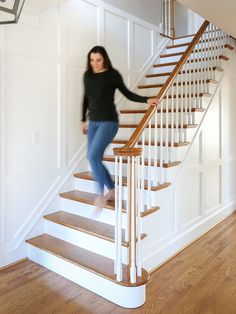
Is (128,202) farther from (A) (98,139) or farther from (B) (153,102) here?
(B) (153,102)

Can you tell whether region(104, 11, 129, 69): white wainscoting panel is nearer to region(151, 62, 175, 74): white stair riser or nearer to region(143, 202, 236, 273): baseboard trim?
region(151, 62, 175, 74): white stair riser

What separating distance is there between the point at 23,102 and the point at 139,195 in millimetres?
1518

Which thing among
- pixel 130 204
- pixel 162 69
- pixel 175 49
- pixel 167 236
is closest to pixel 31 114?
pixel 130 204

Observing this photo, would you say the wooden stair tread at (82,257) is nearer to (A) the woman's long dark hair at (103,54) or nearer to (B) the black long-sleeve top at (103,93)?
(B) the black long-sleeve top at (103,93)

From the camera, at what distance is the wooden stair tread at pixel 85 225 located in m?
2.64

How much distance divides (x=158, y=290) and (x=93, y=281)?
551 millimetres

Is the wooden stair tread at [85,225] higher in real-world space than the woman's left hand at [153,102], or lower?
lower

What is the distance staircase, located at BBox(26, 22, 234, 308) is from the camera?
2.28m

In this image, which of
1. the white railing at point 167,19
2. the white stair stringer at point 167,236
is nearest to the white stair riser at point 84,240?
the white stair stringer at point 167,236

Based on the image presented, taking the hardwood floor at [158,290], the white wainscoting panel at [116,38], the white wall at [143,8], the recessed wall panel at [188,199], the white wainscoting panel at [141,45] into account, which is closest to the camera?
the hardwood floor at [158,290]

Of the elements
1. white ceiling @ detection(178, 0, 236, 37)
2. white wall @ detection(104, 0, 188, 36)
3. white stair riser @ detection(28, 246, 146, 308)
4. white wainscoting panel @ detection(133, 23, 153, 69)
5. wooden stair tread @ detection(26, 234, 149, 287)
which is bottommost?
white stair riser @ detection(28, 246, 146, 308)

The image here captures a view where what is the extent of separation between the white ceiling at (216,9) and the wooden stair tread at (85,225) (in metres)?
2.11

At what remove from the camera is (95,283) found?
243 centimetres

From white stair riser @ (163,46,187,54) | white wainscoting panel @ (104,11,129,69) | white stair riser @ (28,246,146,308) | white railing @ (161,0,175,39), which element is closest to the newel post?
white stair riser @ (28,246,146,308)
